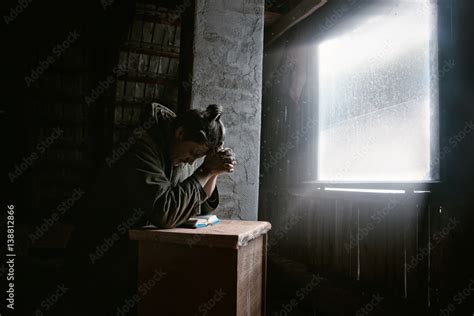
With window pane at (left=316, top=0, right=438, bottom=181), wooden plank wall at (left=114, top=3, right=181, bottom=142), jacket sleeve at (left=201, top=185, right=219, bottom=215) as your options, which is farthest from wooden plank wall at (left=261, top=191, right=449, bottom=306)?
wooden plank wall at (left=114, top=3, right=181, bottom=142)

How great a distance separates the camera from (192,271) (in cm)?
184

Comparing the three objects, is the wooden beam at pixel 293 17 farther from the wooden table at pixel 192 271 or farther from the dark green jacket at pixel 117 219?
the wooden table at pixel 192 271

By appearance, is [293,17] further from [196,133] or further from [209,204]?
[196,133]

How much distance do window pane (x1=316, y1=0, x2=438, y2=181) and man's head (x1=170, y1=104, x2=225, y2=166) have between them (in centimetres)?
217

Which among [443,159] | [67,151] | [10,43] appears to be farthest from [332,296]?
[10,43]

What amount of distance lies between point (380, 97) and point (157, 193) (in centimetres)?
294

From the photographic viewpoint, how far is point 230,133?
2986 mm

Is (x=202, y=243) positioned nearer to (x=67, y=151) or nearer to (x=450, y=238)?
(x=450, y=238)

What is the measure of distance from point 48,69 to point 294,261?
460 cm

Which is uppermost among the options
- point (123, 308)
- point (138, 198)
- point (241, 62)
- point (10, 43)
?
point (10, 43)

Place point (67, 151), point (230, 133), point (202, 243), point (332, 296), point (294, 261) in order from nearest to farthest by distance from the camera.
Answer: point (202, 243)
point (230, 133)
point (332, 296)
point (294, 261)
point (67, 151)

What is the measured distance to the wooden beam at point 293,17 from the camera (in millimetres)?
4555

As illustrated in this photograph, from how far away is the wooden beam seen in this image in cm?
455

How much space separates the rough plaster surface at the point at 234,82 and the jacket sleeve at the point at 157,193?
0.91m
